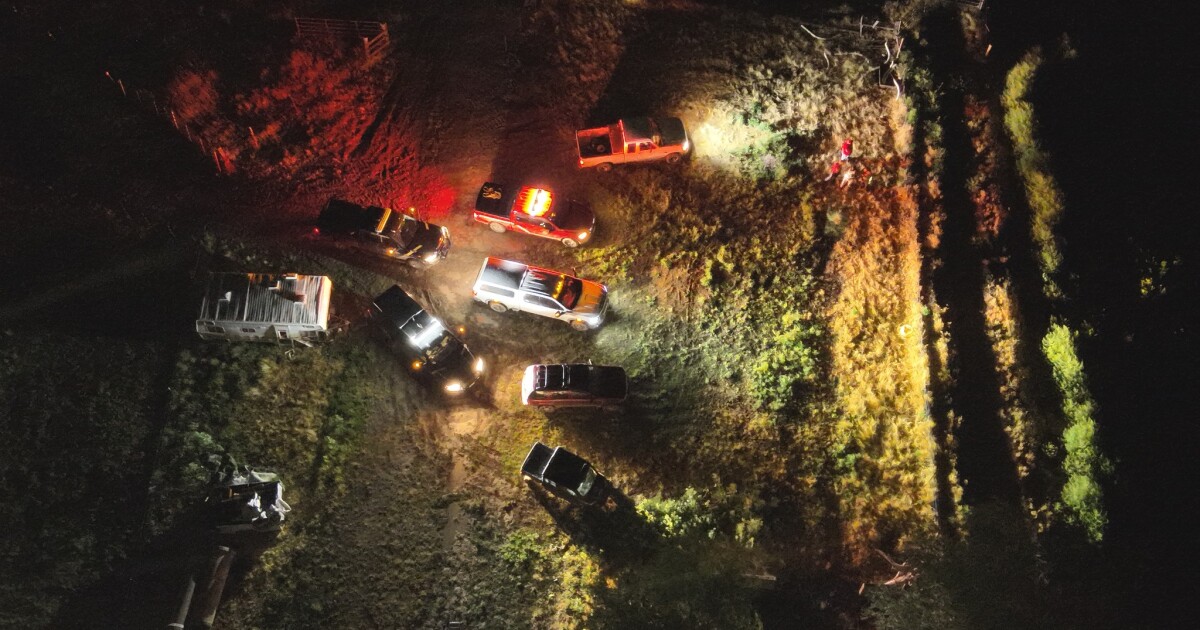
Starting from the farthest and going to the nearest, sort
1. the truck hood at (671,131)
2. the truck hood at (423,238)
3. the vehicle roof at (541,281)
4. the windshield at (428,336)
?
the truck hood at (671,131)
the truck hood at (423,238)
the vehicle roof at (541,281)
the windshield at (428,336)

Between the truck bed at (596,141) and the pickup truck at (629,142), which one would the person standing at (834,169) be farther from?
the truck bed at (596,141)

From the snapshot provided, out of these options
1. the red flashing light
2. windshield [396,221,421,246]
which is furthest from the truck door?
windshield [396,221,421,246]

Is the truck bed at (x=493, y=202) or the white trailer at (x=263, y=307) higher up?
the truck bed at (x=493, y=202)

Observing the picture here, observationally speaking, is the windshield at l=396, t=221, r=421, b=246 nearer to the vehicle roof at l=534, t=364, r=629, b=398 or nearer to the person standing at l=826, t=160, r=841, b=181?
the vehicle roof at l=534, t=364, r=629, b=398

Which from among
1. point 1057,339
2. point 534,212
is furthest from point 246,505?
point 1057,339

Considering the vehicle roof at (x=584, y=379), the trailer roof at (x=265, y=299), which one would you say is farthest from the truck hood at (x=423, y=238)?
the vehicle roof at (x=584, y=379)

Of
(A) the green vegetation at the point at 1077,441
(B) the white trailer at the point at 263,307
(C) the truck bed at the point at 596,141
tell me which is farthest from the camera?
(C) the truck bed at the point at 596,141

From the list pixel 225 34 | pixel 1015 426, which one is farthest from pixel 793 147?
pixel 225 34

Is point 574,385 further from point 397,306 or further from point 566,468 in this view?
point 397,306
